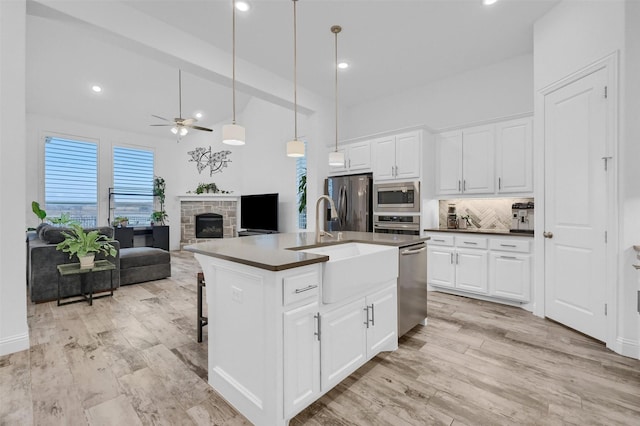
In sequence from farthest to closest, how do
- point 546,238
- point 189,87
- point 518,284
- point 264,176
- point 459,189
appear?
point 264,176, point 189,87, point 459,189, point 518,284, point 546,238

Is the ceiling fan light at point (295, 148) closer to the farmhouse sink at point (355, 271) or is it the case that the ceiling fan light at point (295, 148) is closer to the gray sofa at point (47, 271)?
the farmhouse sink at point (355, 271)

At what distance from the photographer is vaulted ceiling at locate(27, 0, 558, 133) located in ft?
10.2

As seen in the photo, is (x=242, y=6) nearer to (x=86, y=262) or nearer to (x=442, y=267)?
(x=86, y=262)

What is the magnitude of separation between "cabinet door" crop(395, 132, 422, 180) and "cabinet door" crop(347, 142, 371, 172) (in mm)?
529

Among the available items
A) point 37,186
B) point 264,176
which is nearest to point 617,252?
point 264,176

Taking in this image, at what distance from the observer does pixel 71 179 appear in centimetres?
644

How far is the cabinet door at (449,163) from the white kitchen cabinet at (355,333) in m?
2.45

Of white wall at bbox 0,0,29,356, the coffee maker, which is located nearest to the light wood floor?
white wall at bbox 0,0,29,356

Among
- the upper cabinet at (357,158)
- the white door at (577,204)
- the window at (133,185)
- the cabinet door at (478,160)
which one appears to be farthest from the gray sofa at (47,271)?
the white door at (577,204)

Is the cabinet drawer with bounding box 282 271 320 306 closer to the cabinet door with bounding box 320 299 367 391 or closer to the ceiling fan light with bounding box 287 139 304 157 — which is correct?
the cabinet door with bounding box 320 299 367 391

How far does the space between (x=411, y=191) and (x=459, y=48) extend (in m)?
1.94

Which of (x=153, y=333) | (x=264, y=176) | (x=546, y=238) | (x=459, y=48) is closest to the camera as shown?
(x=153, y=333)

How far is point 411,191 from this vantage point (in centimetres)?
430

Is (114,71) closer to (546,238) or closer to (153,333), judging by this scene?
(153,333)
